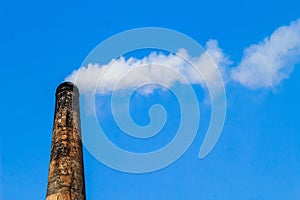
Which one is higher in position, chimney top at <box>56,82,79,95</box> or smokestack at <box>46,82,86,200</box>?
chimney top at <box>56,82,79,95</box>

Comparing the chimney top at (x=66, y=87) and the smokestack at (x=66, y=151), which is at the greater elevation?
the chimney top at (x=66, y=87)

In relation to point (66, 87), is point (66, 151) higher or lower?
lower

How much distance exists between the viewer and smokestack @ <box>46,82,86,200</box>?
11797 mm

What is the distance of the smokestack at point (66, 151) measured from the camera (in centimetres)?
1180

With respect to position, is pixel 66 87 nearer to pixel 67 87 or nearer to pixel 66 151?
pixel 67 87

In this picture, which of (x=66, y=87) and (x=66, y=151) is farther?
(x=66, y=87)

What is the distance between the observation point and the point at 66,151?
40.5 feet

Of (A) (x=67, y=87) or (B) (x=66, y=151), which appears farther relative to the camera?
(A) (x=67, y=87)

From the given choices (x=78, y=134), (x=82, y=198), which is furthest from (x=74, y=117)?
(x=82, y=198)

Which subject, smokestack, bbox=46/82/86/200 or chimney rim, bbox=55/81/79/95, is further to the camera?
chimney rim, bbox=55/81/79/95

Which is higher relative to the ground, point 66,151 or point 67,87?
point 67,87

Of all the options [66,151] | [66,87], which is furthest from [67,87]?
[66,151]

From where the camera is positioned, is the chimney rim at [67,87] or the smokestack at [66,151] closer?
the smokestack at [66,151]

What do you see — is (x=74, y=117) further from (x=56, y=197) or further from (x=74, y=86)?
(x=56, y=197)
